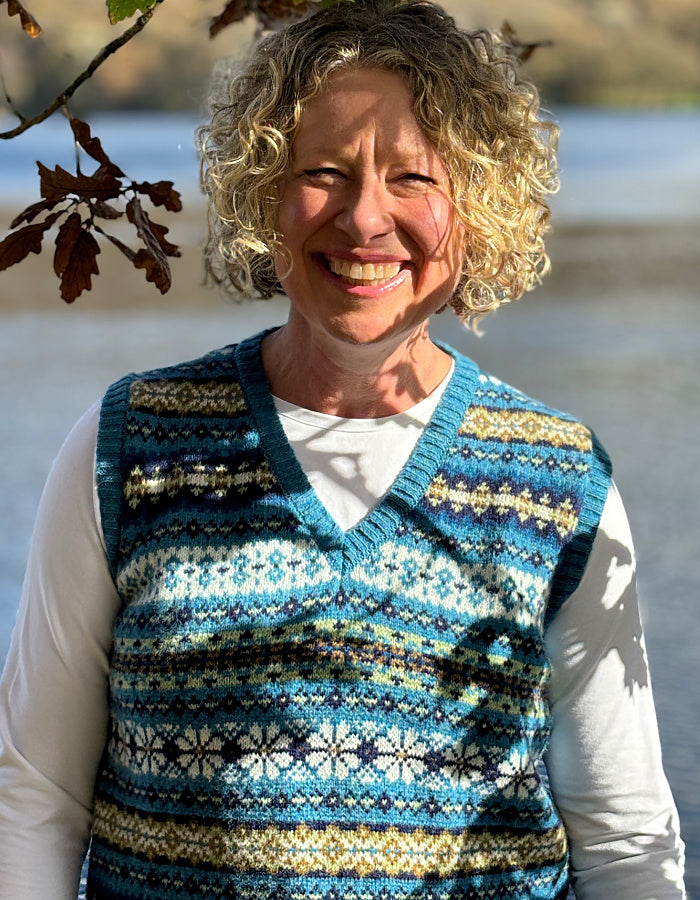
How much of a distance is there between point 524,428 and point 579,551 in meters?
0.15

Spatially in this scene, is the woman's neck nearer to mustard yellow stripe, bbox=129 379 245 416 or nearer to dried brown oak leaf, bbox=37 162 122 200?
mustard yellow stripe, bbox=129 379 245 416

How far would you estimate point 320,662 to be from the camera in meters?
1.43

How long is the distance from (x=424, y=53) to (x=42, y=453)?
3404 mm

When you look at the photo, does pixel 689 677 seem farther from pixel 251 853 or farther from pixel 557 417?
pixel 251 853

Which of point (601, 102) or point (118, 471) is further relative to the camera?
point (601, 102)

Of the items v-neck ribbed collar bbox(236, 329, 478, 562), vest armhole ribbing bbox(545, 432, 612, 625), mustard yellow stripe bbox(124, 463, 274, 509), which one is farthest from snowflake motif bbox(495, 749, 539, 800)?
mustard yellow stripe bbox(124, 463, 274, 509)

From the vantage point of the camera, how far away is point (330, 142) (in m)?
1.43

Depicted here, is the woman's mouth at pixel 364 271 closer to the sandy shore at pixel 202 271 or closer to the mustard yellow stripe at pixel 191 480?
the mustard yellow stripe at pixel 191 480

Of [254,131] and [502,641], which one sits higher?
[254,131]

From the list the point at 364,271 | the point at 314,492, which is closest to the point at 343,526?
the point at 314,492

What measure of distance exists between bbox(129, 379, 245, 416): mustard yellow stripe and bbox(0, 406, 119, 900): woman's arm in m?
0.07

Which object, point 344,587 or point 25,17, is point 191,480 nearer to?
point 344,587

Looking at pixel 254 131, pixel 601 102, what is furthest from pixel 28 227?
pixel 601 102

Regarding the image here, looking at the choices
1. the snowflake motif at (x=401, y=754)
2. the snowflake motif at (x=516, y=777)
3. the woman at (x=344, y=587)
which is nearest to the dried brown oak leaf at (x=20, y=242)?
the woman at (x=344, y=587)
